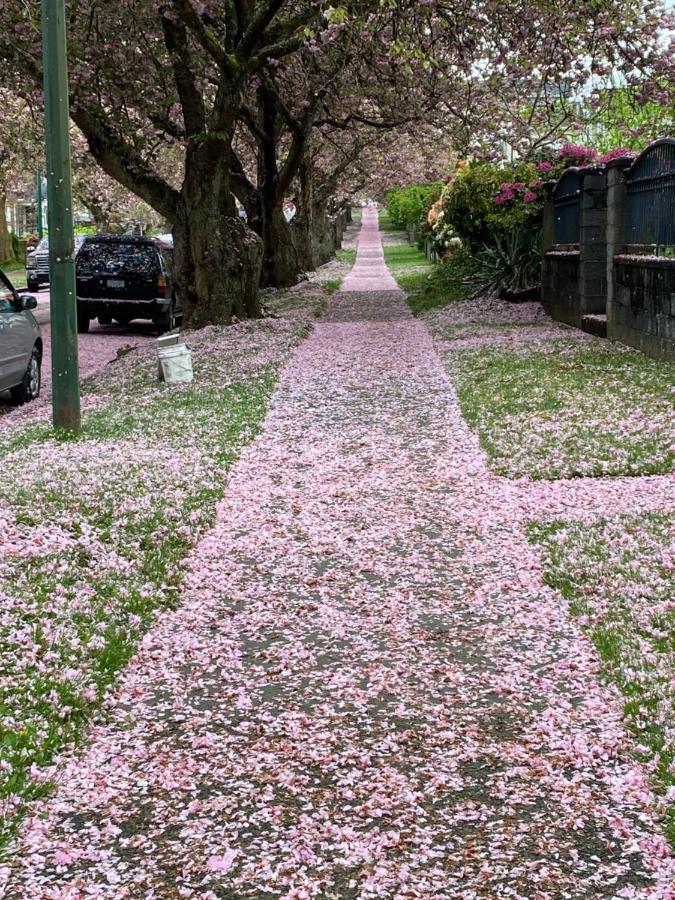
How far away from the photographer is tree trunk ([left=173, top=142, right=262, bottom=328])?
1956 centimetres

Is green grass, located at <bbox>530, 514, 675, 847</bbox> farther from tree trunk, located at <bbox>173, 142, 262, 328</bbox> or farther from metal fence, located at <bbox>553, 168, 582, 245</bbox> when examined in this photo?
tree trunk, located at <bbox>173, 142, 262, 328</bbox>

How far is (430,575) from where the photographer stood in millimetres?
6367

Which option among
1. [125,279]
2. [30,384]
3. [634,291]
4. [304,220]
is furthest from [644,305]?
[304,220]

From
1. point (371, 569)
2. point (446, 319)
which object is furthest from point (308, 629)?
point (446, 319)

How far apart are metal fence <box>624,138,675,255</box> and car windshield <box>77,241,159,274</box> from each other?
10602 mm

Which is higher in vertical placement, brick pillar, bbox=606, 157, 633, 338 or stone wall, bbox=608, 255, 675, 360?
brick pillar, bbox=606, 157, 633, 338

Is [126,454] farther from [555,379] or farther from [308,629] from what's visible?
[555,379]

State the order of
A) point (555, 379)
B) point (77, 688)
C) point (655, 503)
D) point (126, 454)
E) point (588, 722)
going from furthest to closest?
point (555, 379)
point (126, 454)
point (655, 503)
point (77, 688)
point (588, 722)

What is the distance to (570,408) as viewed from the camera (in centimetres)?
1102

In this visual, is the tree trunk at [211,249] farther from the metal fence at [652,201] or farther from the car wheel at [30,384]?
the metal fence at [652,201]

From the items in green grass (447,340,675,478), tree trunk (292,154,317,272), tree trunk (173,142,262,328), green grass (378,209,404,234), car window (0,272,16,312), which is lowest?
green grass (447,340,675,478)

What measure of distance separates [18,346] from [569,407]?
268 inches

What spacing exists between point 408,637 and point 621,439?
449 cm

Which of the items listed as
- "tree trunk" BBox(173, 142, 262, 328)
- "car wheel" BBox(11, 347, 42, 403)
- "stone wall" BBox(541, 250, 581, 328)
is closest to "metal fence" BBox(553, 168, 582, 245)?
"stone wall" BBox(541, 250, 581, 328)
